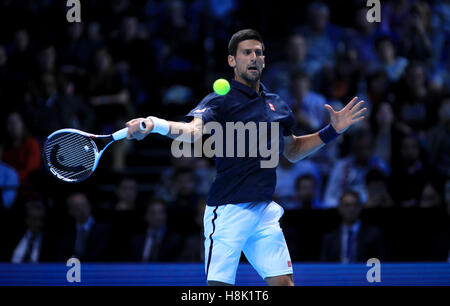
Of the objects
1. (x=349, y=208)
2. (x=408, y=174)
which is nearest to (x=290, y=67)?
(x=408, y=174)

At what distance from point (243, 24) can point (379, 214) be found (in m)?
4.45

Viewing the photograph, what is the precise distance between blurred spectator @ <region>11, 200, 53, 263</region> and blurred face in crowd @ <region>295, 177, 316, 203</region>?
9.77ft

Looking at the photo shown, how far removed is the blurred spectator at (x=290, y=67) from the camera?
31.8 feet

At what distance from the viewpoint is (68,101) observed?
928cm

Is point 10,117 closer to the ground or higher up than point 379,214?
higher up

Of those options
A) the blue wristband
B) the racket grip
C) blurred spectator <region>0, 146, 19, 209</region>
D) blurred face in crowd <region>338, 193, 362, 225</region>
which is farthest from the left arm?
blurred spectator <region>0, 146, 19, 209</region>

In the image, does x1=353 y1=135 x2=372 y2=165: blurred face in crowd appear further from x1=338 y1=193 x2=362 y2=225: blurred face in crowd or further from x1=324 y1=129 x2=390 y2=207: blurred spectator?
x1=338 y1=193 x2=362 y2=225: blurred face in crowd

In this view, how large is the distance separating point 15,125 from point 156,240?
2.67 meters

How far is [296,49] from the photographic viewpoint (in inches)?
383

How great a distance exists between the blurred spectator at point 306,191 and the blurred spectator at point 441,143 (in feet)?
4.97

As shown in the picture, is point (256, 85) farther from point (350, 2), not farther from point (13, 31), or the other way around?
point (13, 31)

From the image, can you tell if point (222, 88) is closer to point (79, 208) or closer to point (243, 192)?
point (243, 192)

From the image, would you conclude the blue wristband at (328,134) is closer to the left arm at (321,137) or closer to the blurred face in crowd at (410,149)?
the left arm at (321,137)
